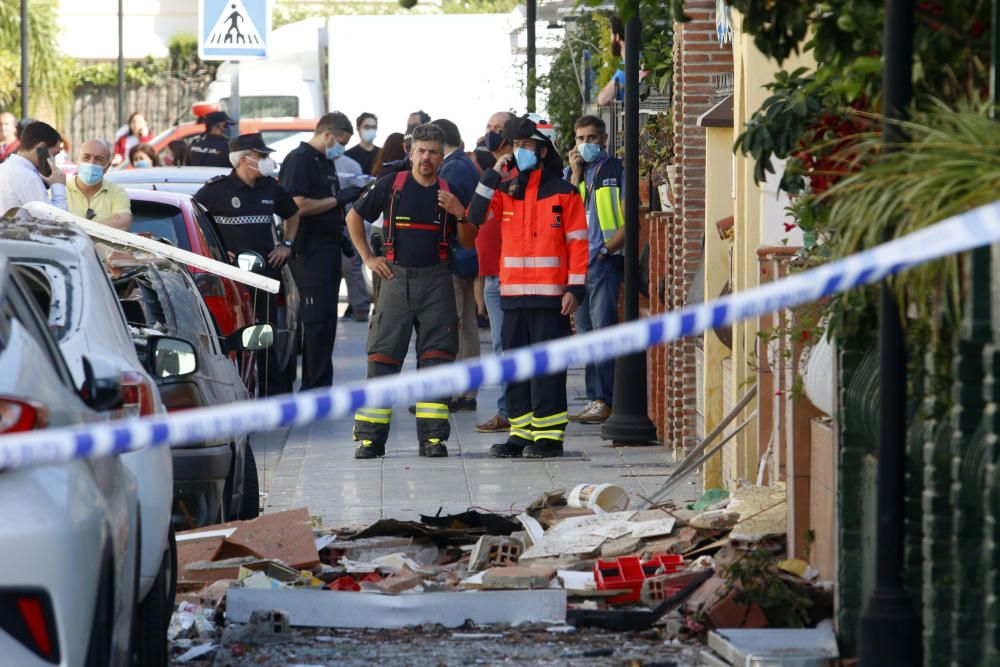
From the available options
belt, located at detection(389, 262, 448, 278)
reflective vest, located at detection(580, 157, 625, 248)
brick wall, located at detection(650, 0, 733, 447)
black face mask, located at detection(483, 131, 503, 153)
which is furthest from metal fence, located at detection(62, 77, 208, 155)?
brick wall, located at detection(650, 0, 733, 447)

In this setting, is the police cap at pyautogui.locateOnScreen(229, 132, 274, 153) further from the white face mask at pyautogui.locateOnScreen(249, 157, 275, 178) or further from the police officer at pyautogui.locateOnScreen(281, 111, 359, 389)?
the police officer at pyautogui.locateOnScreen(281, 111, 359, 389)

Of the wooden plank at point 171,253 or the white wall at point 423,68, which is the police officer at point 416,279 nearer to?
the wooden plank at point 171,253

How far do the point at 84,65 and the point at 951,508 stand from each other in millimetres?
54063

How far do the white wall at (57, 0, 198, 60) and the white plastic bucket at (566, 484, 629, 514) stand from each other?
5017 centimetres

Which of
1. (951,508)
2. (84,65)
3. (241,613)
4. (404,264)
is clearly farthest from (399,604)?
(84,65)

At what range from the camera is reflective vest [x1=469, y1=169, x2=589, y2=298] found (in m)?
12.1

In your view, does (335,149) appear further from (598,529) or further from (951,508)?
(951,508)

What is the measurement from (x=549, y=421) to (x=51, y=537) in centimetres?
826

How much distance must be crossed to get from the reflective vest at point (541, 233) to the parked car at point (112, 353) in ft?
19.1

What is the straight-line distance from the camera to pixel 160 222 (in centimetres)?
1222

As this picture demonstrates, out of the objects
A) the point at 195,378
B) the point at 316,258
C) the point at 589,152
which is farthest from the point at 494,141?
the point at 195,378

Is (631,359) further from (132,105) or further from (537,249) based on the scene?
(132,105)

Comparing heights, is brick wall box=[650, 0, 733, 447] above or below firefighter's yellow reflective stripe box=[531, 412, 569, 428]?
above

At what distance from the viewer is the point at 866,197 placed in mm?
5055
